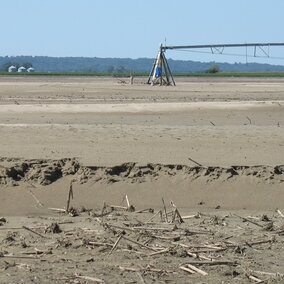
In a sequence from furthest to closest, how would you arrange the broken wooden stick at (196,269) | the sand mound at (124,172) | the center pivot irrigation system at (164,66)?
1. the center pivot irrigation system at (164,66)
2. the sand mound at (124,172)
3. the broken wooden stick at (196,269)

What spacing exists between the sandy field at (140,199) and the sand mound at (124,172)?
2 cm

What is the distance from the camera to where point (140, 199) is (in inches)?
454

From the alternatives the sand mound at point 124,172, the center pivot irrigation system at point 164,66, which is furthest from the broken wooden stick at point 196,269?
the center pivot irrigation system at point 164,66

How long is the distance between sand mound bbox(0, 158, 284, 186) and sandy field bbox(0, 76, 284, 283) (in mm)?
16

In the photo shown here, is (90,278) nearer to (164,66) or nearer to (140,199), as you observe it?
(140,199)

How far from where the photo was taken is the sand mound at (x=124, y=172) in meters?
12.0

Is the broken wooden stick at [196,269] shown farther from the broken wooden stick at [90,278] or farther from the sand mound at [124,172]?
the sand mound at [124,172]

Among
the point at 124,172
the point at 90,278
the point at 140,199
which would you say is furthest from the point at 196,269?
the point at 124,172

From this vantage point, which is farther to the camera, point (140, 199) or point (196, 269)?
point (140, 199)

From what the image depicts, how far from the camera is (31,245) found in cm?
835

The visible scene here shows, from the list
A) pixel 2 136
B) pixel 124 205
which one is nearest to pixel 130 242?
pixel 124 205

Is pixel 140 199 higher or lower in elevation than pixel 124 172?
lower

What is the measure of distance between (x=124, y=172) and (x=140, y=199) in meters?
0.86

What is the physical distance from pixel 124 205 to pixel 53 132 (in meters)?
4.62
